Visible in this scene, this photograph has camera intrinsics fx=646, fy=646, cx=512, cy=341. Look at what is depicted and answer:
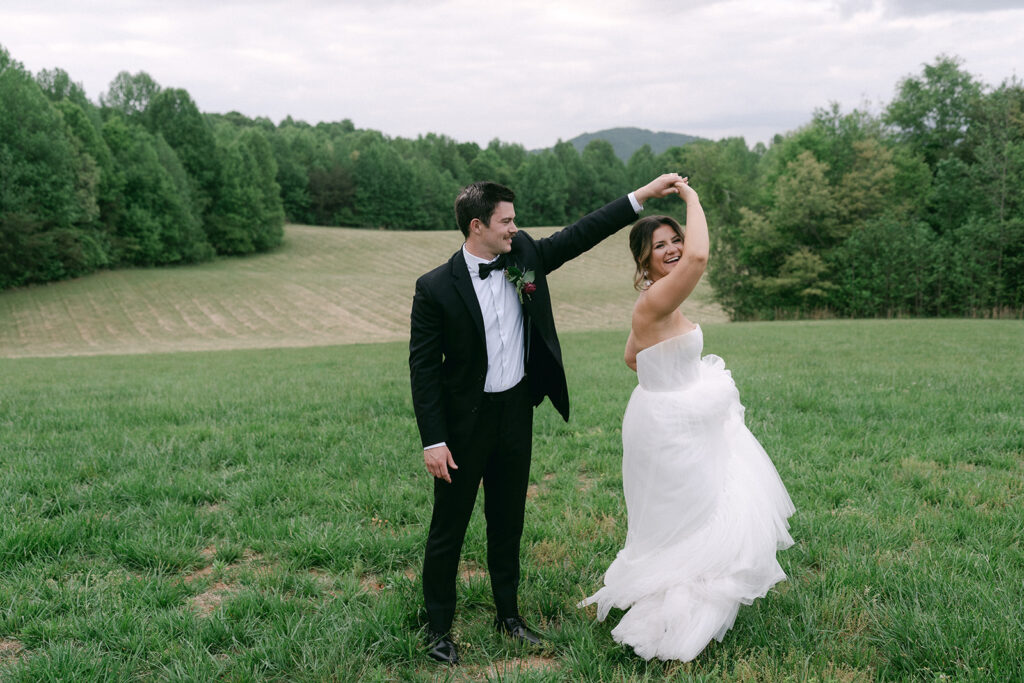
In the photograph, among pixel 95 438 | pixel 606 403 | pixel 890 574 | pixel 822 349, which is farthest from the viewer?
pixel 822 349

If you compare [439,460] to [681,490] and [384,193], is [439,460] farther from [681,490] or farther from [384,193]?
[384,193]

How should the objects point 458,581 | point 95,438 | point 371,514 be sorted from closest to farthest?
point 458,581, point 371,514, point 95,438

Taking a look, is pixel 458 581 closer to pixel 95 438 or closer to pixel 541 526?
pixel 541 526

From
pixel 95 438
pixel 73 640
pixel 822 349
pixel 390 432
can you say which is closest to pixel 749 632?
pixel 73 640

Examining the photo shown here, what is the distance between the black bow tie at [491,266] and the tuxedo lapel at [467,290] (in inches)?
3.5

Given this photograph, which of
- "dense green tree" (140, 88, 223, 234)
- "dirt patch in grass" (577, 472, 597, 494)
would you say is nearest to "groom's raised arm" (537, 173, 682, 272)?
"dirt patch in grass" (577, 472, 597, 494)

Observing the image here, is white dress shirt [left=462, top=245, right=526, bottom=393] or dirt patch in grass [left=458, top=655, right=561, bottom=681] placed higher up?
white dress shirt [left=462, top=245, right=526, bottom=393]

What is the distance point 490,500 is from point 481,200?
1.80m

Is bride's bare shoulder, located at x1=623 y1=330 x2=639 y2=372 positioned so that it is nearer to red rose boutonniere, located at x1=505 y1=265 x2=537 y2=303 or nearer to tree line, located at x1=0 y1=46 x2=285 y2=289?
red rose boutonniere, located at x1=505 y1=265 x2=537 y2=303

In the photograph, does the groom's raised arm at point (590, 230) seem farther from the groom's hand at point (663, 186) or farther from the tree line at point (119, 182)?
the tree line at point (119, 182)

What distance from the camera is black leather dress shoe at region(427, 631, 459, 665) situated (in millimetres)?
3613

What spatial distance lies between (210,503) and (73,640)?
2.26m

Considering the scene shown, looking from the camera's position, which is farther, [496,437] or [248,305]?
[248,305]

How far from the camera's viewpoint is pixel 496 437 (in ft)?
12.3
